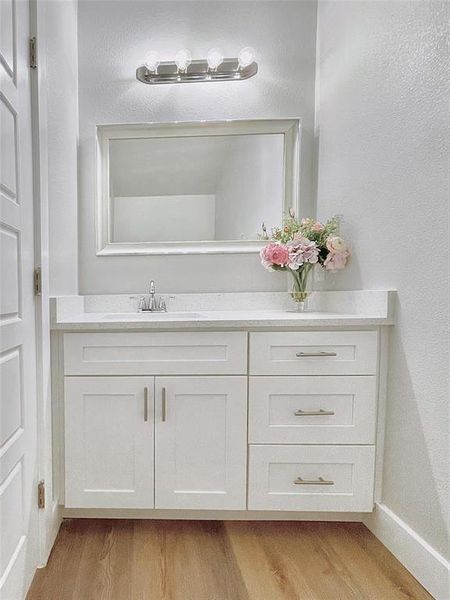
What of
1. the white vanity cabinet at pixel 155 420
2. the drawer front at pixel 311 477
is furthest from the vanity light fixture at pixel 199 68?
the drawer front at pixel 311 477

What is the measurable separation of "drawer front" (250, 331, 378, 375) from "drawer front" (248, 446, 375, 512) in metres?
0.32

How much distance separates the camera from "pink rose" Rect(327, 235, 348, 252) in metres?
1.61

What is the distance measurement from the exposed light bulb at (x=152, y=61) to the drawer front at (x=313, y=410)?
165 cm

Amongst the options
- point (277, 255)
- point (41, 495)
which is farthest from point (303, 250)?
point (41, 495)

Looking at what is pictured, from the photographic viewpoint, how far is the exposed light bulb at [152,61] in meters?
1.77

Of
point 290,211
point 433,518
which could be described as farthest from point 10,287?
point 433,518

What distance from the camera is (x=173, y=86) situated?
185 centimetres

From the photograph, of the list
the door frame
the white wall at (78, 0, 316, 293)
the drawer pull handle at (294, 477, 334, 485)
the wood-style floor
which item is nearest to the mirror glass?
the white wall at (78, 0, 316, 293)

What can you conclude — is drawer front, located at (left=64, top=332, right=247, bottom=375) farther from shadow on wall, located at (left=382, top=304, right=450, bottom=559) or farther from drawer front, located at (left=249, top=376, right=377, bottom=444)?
shadow on wall, located at (left=382, top=304, right=450, bottom=559)

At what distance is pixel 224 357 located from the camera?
1393mm

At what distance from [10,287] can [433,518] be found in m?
1.55

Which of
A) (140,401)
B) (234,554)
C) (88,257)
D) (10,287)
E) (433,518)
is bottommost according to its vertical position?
(234,554)

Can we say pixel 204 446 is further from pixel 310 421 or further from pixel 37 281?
pixel 37 281

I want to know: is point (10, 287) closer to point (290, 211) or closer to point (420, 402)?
point (290, 211)
